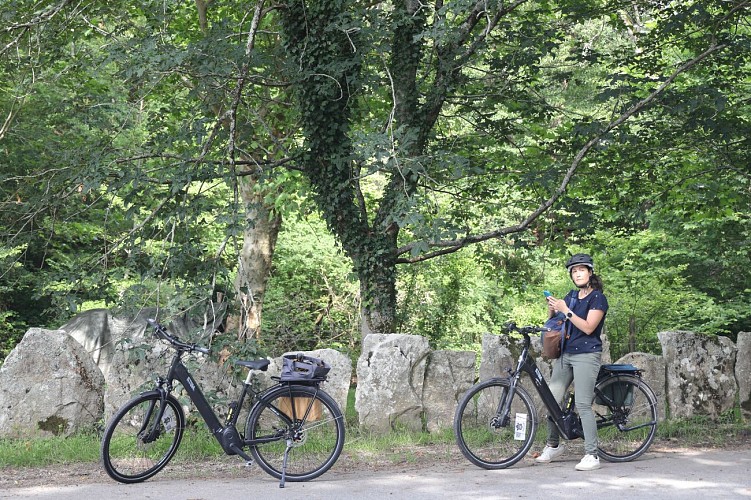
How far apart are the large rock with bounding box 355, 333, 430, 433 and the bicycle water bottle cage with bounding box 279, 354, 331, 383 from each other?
146 cm

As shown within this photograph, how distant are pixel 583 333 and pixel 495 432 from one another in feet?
3.99

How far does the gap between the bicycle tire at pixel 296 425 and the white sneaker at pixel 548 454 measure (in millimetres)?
1768

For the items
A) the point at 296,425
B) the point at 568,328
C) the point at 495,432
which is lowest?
the point at 495,432

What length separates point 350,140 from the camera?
9.16 metres

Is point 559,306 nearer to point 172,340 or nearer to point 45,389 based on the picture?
point 172,340

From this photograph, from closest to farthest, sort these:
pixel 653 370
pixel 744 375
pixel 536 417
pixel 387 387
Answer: pixel 536 417, pixel 387 387, pixel 653 370, pixel 744 375

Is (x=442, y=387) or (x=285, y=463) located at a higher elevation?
(x=442, y=387)

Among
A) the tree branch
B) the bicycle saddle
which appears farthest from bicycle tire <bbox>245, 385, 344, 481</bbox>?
the tree branch

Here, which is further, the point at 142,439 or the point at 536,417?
the point at 536,417

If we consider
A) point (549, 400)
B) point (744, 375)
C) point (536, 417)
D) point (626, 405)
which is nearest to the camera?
point (536, 417)

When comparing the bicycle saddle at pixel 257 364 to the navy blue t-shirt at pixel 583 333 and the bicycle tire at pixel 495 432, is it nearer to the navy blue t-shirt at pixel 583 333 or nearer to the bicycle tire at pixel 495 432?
the bicycle tire at pixel 495 432

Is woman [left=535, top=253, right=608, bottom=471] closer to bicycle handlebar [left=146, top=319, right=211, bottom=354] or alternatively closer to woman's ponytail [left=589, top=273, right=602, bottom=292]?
woman's ponytail [left=589, top=273, right=602, bottom=292]

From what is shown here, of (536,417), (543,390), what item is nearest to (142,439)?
(536,417)

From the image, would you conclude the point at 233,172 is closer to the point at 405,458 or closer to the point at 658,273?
the point at 405,458
